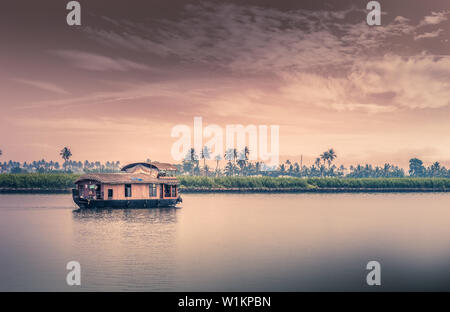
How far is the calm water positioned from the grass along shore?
47595mm

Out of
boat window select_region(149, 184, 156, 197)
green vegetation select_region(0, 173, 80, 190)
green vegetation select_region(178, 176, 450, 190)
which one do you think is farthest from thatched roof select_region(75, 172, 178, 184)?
green vegetation select_region(178, 176, 450, 190)

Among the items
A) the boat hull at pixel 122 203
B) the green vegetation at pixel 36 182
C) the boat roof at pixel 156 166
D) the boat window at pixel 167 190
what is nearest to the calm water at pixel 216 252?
the boat hull at pixel 122 203

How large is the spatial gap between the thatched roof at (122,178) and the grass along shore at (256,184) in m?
44.0

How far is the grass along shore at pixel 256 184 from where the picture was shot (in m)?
92.6

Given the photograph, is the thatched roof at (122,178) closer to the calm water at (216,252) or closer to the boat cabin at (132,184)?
the boat cabin at (132,184)

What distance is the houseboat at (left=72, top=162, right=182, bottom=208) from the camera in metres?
52.0

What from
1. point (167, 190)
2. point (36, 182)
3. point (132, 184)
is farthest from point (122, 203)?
point (36, 182)

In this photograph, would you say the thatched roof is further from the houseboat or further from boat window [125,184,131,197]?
boat window [125,184,131,197]

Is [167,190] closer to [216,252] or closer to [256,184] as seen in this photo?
[216,252]

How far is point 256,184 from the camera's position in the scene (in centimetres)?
11394

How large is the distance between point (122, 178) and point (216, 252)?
27.2 m
